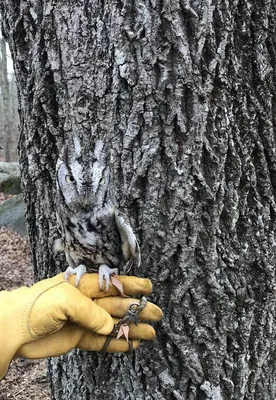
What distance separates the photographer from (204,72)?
66.9 inches

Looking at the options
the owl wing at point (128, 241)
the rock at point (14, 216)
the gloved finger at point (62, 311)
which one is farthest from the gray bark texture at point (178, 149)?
the rock at point (14, 216)

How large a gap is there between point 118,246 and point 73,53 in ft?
2.65

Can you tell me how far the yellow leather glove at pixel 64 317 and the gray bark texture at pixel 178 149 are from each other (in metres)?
0.15

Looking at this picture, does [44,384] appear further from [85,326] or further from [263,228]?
[263,228]

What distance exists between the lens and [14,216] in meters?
8.84

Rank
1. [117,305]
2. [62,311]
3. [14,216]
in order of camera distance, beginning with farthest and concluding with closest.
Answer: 1. [14,216]
2. [117,305]
3. [62,311]

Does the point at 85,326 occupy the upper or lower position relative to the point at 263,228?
lower

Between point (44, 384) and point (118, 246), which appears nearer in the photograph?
point (118, 246)

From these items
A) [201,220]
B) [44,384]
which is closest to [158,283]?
[201,220]

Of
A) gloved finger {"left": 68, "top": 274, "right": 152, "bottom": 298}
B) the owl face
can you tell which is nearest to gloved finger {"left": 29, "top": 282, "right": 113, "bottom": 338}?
gloved finger {"left": 68, "top": 274, "right": 152, "bottom": 298}

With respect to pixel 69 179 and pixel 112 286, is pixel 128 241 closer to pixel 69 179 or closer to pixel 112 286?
pixel 112 286

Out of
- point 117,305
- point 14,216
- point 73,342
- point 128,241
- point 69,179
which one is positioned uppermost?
point 69,179

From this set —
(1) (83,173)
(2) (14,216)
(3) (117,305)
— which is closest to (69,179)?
(1) (83,173)

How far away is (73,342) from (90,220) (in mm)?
489
